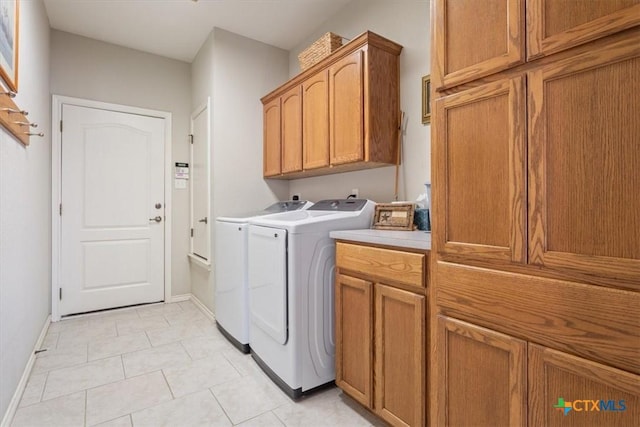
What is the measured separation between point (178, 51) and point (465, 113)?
3.32m

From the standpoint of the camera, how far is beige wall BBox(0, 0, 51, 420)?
1.49m

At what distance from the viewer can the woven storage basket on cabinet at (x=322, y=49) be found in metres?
2.34

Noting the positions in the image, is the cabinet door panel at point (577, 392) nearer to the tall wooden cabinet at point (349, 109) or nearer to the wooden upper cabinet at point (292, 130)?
the tall wooden cabinet at point (349, 109)

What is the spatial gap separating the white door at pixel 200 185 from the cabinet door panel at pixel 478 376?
2.35m

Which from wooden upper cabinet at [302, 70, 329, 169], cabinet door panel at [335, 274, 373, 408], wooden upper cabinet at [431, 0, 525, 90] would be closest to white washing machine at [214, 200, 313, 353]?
wooden upper cabinet at [302, 70, 329, 169]

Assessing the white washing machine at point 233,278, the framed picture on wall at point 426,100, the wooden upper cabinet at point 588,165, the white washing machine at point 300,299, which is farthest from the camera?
the white washing machine at point 233,278

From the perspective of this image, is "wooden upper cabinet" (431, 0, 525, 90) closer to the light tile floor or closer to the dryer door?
the dryer door

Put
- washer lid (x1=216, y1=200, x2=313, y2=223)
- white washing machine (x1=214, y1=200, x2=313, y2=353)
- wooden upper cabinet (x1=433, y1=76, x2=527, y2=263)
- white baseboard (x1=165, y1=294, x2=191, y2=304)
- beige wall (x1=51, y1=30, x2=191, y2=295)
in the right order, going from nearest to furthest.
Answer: wooden upper cabinet (x1=433, y1=76, x2=527, y2=263), white washing machine (x1=214, y1=200, x2=313, y2=353), washer lid (x1=216, y1=200, x2=313, y2=223), beige wall (x1=51, y1=30, x2=191, y2=295), white baseboard (x1=165, y1=294, x2=191, y2=304)

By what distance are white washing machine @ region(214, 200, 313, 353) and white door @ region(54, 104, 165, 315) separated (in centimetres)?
115

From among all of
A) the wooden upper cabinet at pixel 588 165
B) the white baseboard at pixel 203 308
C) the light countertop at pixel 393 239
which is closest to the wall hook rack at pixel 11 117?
the light countertop at pixel 393 239

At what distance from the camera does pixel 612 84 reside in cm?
80

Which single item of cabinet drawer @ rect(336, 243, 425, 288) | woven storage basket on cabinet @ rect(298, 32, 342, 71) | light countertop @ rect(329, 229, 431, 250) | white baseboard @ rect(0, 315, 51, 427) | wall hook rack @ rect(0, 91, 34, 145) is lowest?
white baseboard @ rect(0, 315, 51, 427)

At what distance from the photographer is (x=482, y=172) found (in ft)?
3.45

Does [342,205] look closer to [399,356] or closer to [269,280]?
[269,280]
